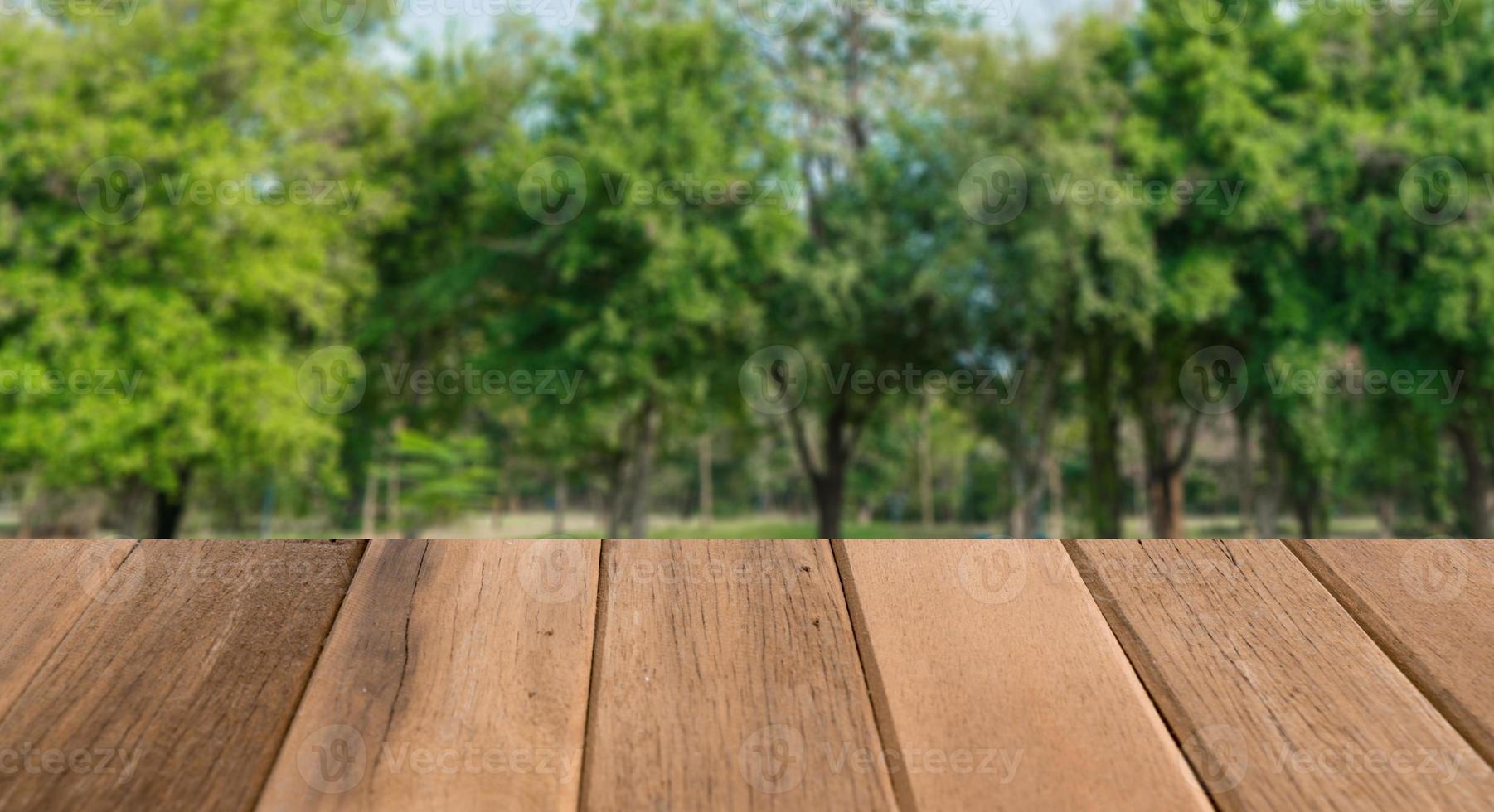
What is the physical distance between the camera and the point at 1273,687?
153 centimetres

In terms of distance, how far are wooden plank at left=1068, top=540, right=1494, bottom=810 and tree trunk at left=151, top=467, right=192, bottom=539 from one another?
921 inches

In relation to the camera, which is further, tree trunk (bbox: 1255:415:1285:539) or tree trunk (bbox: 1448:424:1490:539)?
tree trunk (bbox: 1255:415:1285:539)

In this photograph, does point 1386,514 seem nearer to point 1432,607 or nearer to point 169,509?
point 169,509

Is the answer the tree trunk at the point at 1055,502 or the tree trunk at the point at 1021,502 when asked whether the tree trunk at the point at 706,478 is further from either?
the tree trunk at the point at 1021,502

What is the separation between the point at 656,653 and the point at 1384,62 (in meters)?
25.0

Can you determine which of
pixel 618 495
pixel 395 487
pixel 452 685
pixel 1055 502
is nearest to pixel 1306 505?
pixel 1055 502

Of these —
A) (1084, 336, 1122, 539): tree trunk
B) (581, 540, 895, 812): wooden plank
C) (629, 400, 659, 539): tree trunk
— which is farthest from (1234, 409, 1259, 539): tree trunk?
(581, 540, 895, 812): wooden plank

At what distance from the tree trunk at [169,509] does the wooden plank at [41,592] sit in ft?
73.5

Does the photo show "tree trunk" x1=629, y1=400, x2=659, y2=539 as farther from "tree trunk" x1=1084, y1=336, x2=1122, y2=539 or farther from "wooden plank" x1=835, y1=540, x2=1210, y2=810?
"wooden plank" x1=835, y1=540, x2=1210, y2=810

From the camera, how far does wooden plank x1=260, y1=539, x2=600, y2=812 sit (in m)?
1.36

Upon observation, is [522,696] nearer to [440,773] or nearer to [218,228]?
[440,773]

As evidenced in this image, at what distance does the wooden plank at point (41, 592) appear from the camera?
1.56m

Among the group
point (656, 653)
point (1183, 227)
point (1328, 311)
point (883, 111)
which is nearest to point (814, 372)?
point (883, 111)

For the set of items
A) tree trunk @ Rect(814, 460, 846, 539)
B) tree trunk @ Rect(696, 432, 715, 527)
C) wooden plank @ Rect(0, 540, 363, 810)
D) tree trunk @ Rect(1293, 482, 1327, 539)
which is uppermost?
wooden plank @ Rect(0, 540, 363, 810)
